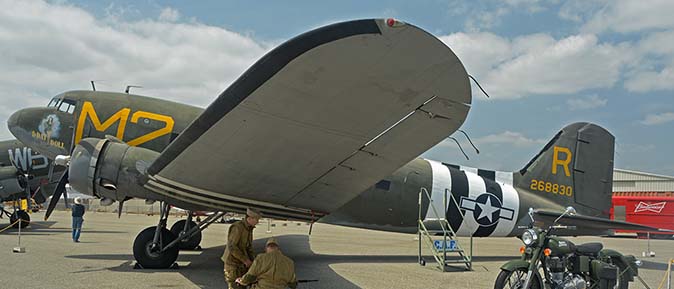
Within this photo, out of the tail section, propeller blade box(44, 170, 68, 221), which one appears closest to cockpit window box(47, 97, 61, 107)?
propeller blade box(44, 170, 68, 221)

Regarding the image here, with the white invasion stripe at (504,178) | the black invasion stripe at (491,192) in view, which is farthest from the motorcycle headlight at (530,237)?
the white invasion stripe at (504,178)

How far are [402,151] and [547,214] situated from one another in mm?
5992

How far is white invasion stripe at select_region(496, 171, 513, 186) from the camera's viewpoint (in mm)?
11594

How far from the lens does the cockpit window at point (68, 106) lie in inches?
390

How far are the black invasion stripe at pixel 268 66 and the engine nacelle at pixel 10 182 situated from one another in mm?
15171

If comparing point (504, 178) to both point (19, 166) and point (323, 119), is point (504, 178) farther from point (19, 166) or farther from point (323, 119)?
point (19, 166)

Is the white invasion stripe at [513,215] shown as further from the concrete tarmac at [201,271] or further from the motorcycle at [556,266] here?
the motorcycle at [556,266]

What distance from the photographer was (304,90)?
4.82 m

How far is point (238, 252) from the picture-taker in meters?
5.35

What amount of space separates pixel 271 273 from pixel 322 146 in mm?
2090

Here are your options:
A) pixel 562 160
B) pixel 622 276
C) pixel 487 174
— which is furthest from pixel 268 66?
pixel 562 160

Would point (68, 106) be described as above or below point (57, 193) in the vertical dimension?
above

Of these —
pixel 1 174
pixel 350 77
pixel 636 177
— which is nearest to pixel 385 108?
pixel 350 77

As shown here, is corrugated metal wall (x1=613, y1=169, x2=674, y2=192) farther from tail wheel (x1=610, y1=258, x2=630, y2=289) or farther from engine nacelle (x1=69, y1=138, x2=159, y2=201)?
engine nacelle (x1=69, y1=138, x2=159, y2=201)
